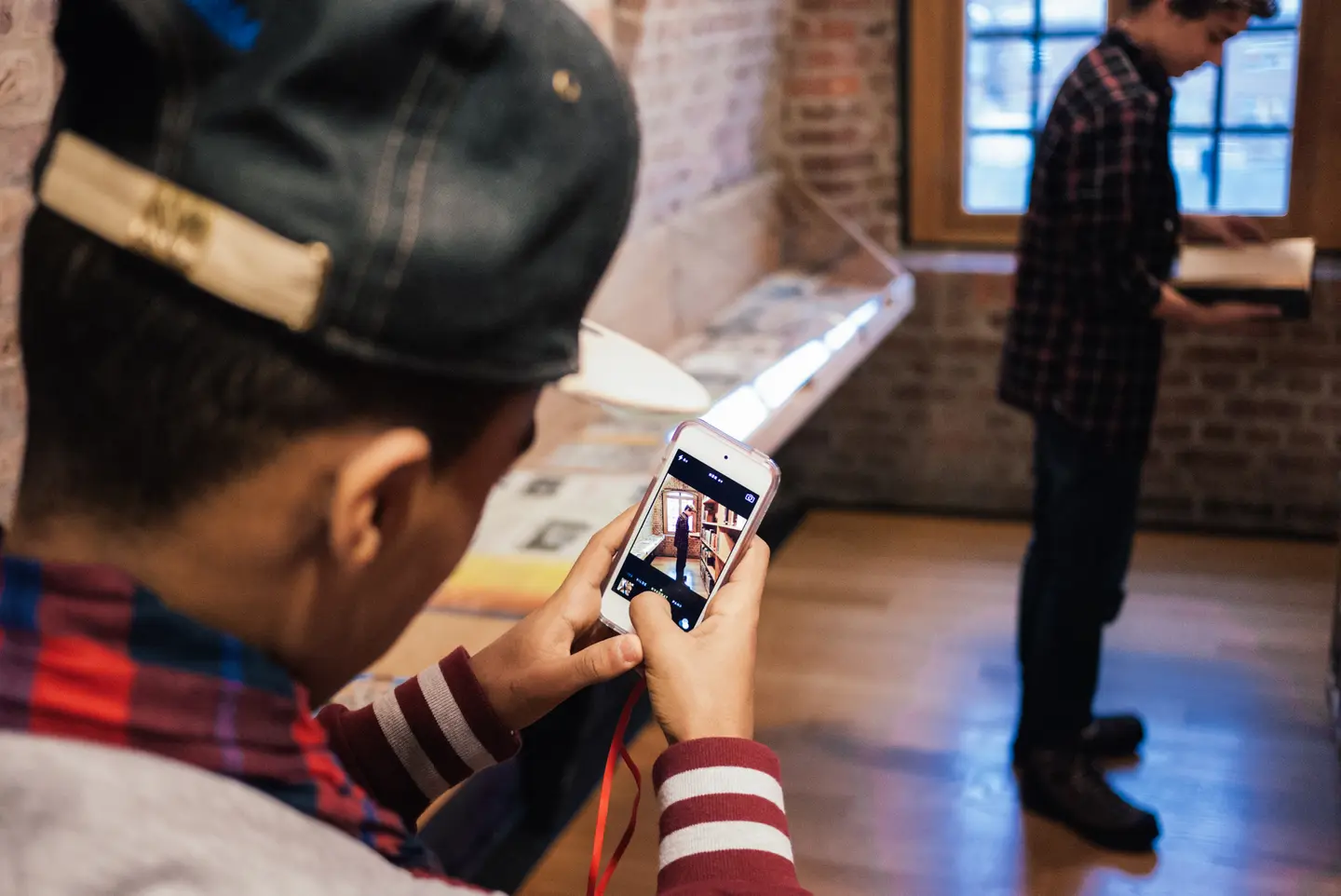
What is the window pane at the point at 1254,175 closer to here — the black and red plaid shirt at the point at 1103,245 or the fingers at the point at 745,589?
the black and red plaid shirt at the point at 1103,245

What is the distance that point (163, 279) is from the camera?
1.93 feet

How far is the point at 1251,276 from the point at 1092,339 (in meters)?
0.52

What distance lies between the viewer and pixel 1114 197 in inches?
94.8

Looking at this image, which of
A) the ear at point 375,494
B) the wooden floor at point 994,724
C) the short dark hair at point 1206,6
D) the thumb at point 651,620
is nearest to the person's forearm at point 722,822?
the thumb at point 651,620

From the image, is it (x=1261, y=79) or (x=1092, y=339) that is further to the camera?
(x=1261, y=79)

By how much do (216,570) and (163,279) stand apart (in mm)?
143

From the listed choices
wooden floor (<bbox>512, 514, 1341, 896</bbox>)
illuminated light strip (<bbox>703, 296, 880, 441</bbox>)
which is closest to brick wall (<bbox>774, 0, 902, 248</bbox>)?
illuminated light strip (<bbox>703, 296, 880, 441</bbox>)

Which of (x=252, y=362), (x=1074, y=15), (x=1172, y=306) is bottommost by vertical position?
(x=1172, y=306)

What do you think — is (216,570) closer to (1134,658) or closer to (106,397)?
(106,397)

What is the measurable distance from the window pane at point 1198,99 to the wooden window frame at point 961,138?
0.24 m

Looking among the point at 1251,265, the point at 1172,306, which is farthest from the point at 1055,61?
the point at 1172,306

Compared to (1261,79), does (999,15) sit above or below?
above

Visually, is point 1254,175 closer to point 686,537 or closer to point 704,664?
point 686,537

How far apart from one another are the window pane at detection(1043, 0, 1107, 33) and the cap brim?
359 cm
